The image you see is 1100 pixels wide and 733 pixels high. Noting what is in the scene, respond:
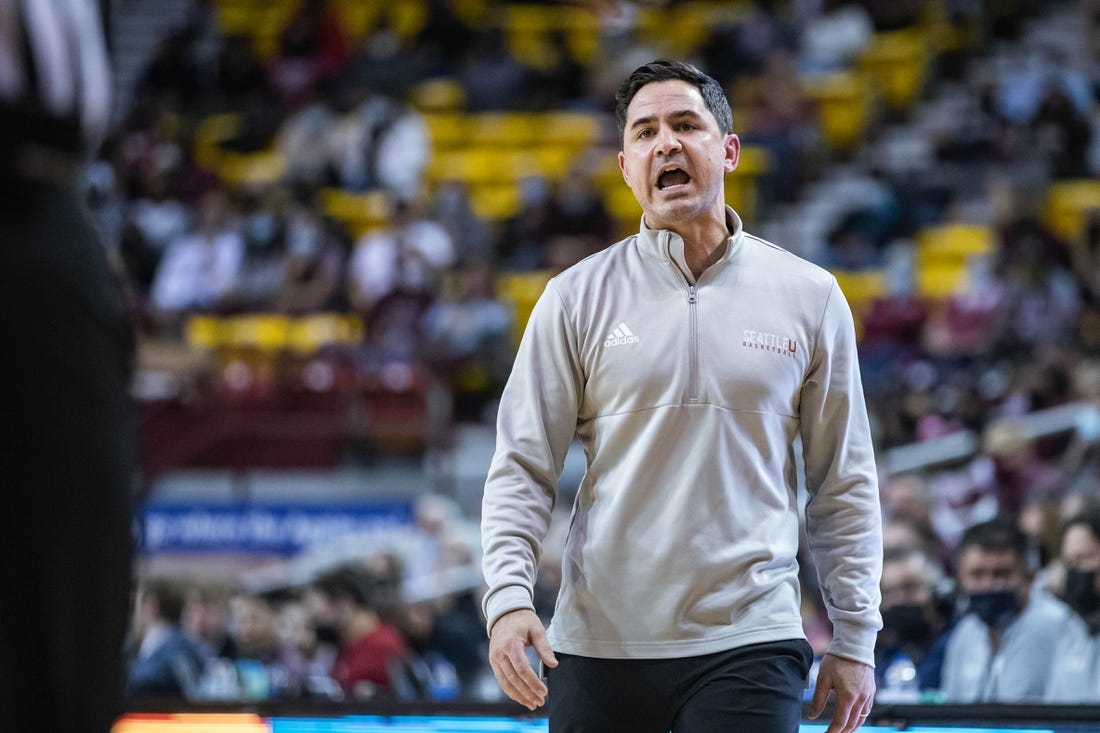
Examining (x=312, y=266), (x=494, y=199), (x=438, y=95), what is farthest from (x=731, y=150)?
(x=438, y=95)

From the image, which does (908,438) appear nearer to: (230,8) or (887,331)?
(887,331)

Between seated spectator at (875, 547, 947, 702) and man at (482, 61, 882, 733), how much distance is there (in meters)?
2.24

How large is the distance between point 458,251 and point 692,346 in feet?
33.2

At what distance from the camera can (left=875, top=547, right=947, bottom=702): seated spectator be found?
5.13 metres

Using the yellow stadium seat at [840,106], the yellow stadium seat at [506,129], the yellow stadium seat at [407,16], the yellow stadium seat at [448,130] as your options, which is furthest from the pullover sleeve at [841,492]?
the yellow stadium seat at [407,16]

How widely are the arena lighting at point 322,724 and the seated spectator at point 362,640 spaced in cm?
206

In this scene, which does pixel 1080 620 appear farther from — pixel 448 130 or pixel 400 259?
pixel 448 130

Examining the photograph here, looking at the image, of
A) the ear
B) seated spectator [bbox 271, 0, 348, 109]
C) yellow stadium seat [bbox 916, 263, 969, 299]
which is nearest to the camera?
the ear

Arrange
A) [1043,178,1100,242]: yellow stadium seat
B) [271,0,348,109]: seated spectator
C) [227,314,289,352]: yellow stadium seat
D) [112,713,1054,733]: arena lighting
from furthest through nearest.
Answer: [271,0,348,109]: seated spectator → [227,314,289,352]: yellow stadium seat → [1043,178,1100,242]: yellow stadium seat → [112,713,1054,733]: arena lighting

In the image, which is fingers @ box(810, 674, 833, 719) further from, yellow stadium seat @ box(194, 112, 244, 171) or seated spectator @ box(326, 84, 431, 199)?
yellow stadium seat @ box(194, 112, 244, 171)

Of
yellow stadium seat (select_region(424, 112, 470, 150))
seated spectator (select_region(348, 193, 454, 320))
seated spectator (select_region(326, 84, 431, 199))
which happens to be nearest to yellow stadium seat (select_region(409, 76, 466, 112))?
yellow stadium seat (select_region(424, 112, 470, 150))

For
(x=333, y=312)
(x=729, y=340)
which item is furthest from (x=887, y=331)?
(x=729, y=340)

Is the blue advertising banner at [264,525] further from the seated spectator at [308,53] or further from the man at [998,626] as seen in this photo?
the seated spectator at [308,53]

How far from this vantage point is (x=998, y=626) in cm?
519
